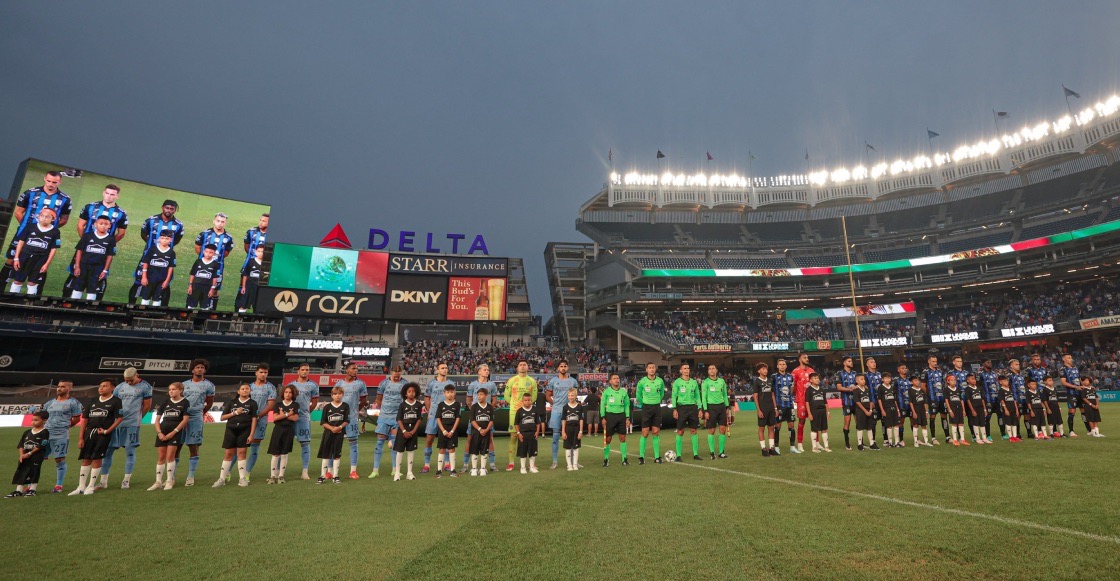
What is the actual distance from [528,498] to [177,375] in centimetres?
4360

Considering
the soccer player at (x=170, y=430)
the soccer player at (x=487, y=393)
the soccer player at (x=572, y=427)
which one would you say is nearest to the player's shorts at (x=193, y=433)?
the soccer player at (x=170, y=430)

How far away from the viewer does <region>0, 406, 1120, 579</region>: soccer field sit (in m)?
4.13

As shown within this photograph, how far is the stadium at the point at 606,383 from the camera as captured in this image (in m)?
4.94

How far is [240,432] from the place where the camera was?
28.7ft

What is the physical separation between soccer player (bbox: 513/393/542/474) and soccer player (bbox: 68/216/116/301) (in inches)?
1683

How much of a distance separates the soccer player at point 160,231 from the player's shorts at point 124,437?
37744mm

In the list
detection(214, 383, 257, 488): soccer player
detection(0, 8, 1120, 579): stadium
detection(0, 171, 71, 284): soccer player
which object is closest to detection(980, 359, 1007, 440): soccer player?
detection(0, 8, 1120, 579): stadium

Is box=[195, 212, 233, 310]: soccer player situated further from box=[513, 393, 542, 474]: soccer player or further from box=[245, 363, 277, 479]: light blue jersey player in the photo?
box=[513, 393, 542, 474]: soccer player

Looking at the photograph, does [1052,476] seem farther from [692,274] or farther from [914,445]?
[692,274]

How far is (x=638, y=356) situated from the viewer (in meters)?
50.2

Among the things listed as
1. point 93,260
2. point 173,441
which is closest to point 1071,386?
point 173,441

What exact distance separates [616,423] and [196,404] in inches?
322

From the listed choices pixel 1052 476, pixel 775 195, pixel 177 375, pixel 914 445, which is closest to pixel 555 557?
pixel 1052 476

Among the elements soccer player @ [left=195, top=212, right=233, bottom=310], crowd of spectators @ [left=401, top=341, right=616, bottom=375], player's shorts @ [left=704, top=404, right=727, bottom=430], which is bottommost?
player's shorts @ [left=704, top=404, right=727, bottom=430]
